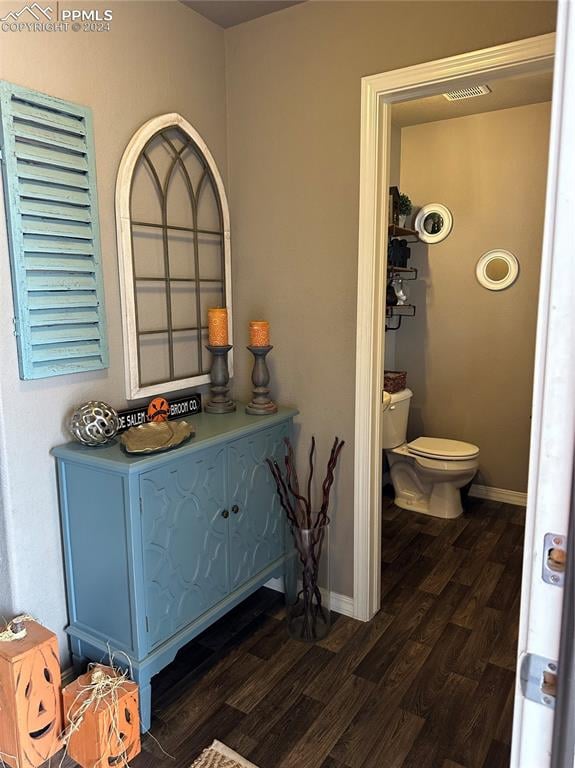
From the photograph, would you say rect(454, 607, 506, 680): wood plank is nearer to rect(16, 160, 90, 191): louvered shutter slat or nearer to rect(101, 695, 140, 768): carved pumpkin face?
rect(101, 695, 140, 768): carved pumpkin face

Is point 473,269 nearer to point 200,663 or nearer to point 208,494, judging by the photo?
point 208,494

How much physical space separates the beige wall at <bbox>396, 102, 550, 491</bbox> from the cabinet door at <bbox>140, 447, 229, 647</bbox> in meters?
2.29

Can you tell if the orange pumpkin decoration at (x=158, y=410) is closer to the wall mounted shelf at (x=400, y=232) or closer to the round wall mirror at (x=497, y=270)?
the wall mounted shelf at (x=400, y=232)

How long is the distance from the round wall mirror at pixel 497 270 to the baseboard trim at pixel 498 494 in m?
1.39

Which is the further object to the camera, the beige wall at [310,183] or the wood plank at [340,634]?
the wood plank at [340,634]

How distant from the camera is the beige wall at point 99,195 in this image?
1.70 metres

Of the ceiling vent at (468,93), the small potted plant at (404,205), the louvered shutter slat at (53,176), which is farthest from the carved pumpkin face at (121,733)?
the ceiling vent at (468,93)

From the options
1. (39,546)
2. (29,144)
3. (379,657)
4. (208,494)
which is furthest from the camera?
(379,657)

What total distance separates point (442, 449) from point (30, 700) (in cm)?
266

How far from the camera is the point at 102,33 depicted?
189cm

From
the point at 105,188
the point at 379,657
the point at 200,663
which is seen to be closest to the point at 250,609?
the point at 200,663

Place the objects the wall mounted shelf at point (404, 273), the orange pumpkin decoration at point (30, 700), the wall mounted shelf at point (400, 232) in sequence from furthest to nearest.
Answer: the wall mounted shelf at point (404, 273) → the wall mounted shelf at point (400, 232) → the orange pumpkin decoration at point (30, 700)

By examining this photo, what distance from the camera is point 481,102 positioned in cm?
330

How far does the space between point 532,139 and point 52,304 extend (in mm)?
3074
